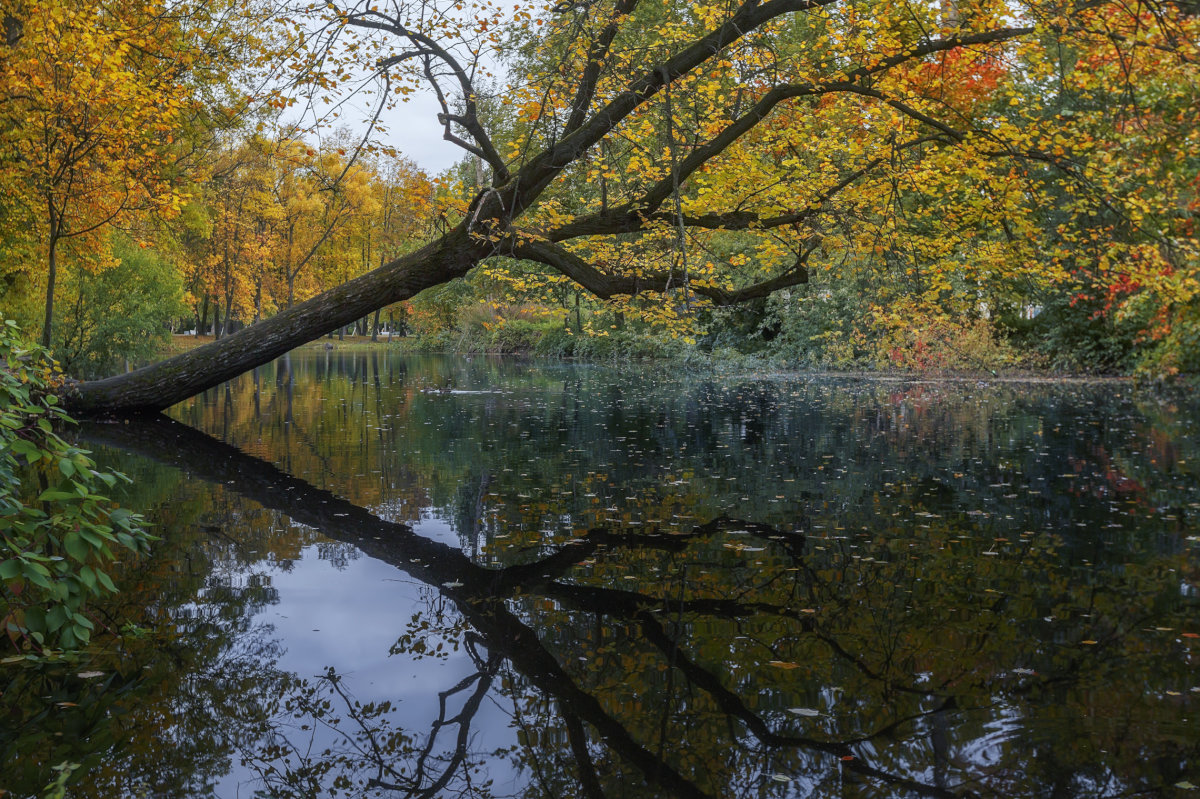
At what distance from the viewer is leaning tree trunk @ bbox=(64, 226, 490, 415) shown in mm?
12961

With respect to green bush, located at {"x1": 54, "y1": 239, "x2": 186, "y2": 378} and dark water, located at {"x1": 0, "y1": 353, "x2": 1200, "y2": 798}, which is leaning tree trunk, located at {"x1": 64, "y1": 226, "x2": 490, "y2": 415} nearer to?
dark water, located at {"x1": 0, "y1": 353, "x2": 1200, "y2": 798}

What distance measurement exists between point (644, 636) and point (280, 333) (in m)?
10.6

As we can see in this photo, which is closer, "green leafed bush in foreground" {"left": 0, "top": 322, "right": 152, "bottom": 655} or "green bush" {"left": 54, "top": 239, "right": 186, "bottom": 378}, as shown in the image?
"green leafed bush in foreground" {"left": 0, "top": 322, "right": 152, "bottom": 655}

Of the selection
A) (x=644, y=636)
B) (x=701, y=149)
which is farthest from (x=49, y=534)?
(x=701, y=149)

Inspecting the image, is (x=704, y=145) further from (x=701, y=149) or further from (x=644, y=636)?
(x=644, y=636)

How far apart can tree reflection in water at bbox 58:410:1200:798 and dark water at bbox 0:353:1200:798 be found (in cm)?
2

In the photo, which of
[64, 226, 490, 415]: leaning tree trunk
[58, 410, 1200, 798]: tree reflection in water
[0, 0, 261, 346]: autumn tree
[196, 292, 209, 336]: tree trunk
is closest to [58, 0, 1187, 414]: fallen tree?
[64, 226, 490, 415]: leaning tree trunk

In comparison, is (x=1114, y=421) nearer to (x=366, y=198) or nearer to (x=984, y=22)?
(x=984, y=22)

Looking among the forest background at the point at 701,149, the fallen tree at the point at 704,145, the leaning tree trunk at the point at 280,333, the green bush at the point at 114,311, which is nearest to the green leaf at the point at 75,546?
the forest background at the point at 701,149

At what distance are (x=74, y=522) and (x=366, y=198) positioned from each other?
46992mm

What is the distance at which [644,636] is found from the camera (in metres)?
4.82

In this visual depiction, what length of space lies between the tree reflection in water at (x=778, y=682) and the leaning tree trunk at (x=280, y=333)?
23.0 ft

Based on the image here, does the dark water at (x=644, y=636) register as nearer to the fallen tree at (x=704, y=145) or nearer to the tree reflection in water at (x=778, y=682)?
the tree reflection in water at (x=778, y=682)

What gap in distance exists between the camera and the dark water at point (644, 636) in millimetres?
3457
